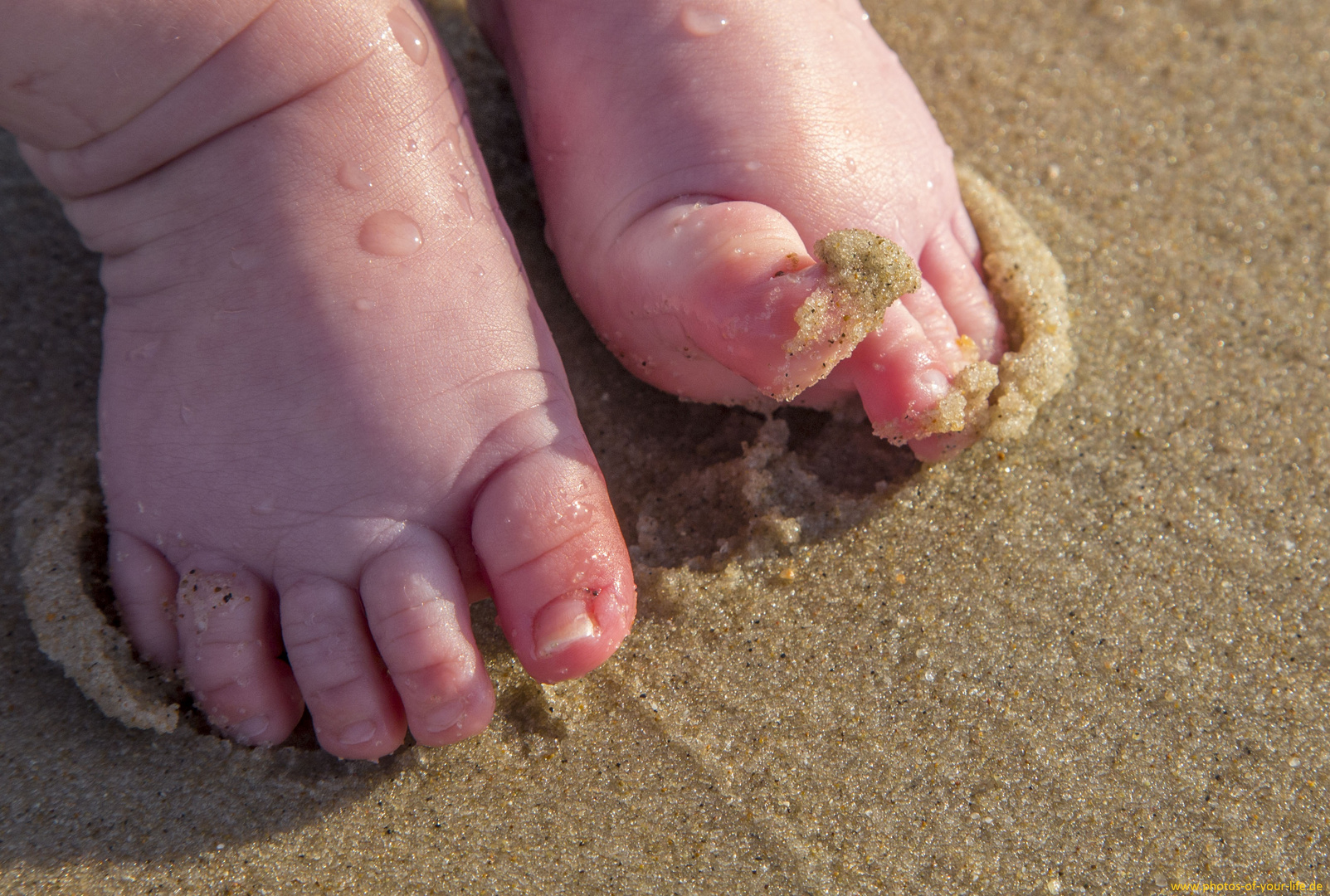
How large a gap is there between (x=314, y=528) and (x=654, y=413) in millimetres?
507

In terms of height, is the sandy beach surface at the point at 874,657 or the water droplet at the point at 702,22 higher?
the water droplet at the point at 702,22

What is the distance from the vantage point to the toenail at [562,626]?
1029mm

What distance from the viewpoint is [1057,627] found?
1.16 meters

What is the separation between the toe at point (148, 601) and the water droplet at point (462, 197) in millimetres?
616

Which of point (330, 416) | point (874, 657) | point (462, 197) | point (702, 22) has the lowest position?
point (874, 657)

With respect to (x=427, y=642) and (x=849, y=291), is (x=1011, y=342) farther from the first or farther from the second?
(x=427, y=642)

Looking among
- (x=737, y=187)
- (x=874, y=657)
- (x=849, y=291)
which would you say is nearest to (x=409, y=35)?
(x=737, y=187)

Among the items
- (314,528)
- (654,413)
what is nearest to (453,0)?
(654,413)

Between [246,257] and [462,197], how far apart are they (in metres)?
0.29

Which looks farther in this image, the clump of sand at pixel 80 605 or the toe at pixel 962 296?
the toe at pixel 962 296

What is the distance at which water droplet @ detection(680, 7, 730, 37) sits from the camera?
1193mm

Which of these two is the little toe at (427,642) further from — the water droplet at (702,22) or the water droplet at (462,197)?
the water droplet at (702,22)

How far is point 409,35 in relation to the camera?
1217 mm

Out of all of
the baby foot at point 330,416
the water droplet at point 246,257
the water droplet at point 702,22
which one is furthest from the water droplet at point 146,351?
the water droplet at point 702,22
